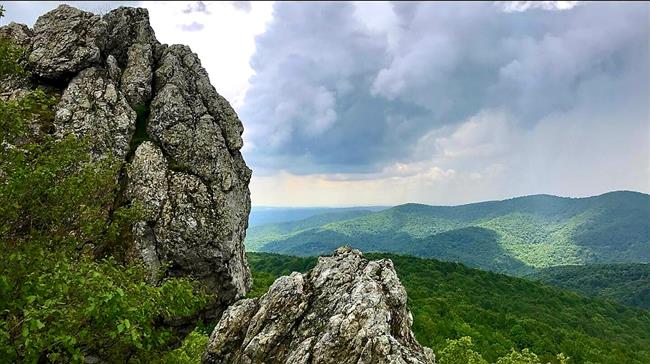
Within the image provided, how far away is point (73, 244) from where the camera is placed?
19562 millimetres

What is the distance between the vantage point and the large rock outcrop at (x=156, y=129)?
3284cm

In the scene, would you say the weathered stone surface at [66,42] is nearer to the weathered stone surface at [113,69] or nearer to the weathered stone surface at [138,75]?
the weathered stone surface at [113,69]

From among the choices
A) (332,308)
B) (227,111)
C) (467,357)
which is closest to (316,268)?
(332,308)

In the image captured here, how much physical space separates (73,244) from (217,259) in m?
14.9

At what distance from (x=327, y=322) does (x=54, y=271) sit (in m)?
12.6

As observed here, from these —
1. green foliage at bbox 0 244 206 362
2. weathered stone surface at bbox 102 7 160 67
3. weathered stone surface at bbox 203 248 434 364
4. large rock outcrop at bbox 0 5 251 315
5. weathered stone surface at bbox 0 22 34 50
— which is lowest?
weathered stone surface at bbox 203 248 434 364

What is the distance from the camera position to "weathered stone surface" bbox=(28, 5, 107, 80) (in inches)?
1415

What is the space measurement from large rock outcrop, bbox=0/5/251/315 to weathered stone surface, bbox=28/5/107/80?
3.1 inches

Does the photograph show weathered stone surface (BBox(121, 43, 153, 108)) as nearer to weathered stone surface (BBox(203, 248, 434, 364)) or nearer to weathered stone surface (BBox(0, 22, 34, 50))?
weathered stone surface (BBox(0, 22, 34, 50))

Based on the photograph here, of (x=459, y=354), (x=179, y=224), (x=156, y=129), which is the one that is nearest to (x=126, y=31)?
(x=156, y=129)

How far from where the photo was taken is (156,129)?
119 ft

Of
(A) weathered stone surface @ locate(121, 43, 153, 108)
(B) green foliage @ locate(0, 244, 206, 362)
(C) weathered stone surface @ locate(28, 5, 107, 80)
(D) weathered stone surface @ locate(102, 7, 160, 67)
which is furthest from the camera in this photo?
(D) weathered stone surface @ locate(102, 7, 160, 67)

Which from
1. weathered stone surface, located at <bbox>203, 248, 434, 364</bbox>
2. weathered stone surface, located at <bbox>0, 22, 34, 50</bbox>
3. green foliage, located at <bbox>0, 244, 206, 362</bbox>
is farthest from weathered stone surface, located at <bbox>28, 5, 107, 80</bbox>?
weathered stone surface, located at <bbox>203, 248, 434, 364</bbox>

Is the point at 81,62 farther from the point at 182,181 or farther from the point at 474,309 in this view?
the point at 474,309
